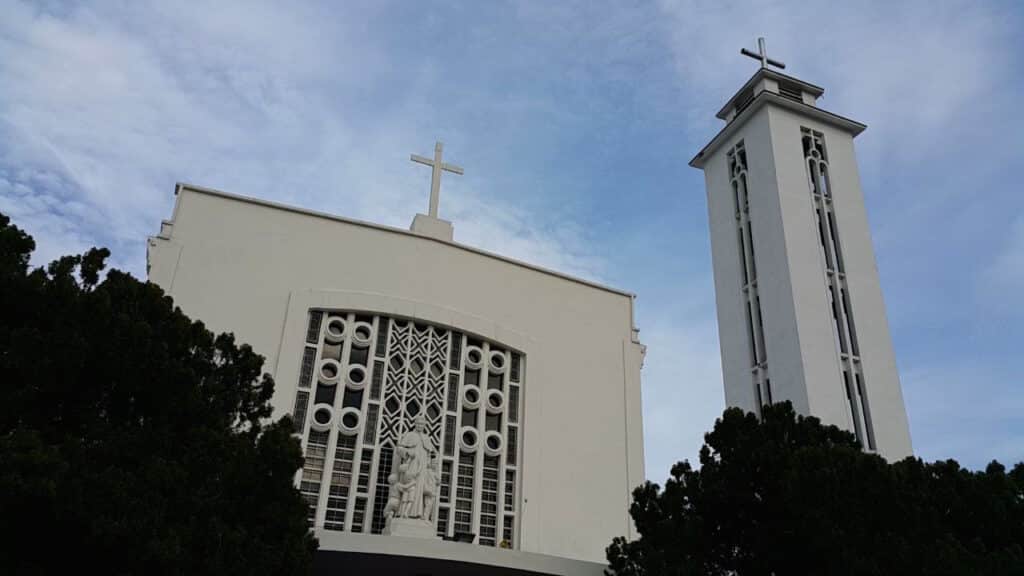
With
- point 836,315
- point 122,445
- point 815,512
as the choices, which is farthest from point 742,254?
point 122,445

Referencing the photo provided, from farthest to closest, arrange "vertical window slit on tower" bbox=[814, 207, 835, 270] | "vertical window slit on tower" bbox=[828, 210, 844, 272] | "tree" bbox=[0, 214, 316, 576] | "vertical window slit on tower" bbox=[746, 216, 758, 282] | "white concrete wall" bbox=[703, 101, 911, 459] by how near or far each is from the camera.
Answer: "vertical window slit on tower" bbox=[746, 216, 758, 282] → "vertical window slit on tower" bbox=[828, 210, 844, 272] → "vertical window slit on tower" bbox=[814, 207, 835, 270] → "white concrete wall" bbox=[703, 101, 911, 459] → "tree" bbox=[0, 214, 316, 576]

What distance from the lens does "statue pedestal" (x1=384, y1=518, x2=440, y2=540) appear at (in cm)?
1215

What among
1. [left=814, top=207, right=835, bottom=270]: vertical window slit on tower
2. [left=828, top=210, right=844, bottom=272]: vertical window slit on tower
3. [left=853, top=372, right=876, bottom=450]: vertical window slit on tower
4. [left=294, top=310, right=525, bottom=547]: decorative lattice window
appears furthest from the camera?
[left=828, top=210, right=844, bottom=272]: vertical window slit on tower

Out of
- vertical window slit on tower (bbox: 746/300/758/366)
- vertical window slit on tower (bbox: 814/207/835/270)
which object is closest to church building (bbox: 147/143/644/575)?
vertical window slit on tower (bbox: 746/300/758/366)

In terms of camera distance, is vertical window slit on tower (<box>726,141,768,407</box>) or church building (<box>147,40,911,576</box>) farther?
vertical window slit on tower (<box>726,141,768,407</box>)

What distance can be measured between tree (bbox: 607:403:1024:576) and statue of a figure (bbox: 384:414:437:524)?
3032 mm

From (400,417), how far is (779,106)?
15.8m

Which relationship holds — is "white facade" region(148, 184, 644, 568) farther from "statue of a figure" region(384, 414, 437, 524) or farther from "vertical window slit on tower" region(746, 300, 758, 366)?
"vertical window slit on tower" region(746, 300, 758, 366)

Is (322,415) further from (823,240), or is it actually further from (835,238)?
(835,238)

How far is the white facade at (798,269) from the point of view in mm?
20938

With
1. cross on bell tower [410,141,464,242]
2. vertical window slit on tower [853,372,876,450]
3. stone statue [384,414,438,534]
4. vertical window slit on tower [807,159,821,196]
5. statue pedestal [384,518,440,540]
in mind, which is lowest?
statue pedestal [384,518,440,540]

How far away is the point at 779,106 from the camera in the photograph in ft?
79.8

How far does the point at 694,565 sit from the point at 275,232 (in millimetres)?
9253

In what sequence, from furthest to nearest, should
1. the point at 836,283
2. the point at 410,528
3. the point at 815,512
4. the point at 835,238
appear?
the point at 835,238, the point at 836,283, the point at 410,528, the point at 815,512
